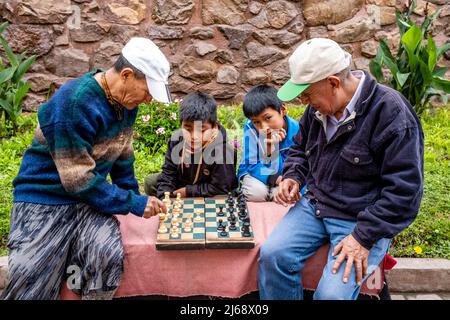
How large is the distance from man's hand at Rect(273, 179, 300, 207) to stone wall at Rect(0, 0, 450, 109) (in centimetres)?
298

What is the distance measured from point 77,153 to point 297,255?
121 cm

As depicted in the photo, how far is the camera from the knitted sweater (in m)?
2.40

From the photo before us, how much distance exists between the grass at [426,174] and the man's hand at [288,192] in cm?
105

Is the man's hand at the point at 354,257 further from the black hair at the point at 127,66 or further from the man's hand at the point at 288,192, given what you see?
the black hair at the point at 127,66

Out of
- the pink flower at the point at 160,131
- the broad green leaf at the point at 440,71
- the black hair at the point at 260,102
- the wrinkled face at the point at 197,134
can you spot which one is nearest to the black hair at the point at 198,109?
the wrinkled face at the point at 197,134

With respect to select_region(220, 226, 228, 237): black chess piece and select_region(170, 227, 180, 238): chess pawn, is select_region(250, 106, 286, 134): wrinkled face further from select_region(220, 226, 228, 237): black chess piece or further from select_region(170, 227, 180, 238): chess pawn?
select_region(170, 227, 180, 238): chess pawn

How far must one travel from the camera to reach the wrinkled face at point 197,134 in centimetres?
315

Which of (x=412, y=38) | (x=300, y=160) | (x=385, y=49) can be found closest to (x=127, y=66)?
(x=300, y=160)

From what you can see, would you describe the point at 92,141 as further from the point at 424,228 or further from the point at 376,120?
the point at 424,228

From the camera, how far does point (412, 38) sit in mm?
4898

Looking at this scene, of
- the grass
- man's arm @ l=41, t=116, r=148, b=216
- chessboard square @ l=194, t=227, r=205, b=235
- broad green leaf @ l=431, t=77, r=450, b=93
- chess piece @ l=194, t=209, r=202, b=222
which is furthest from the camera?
broad green leaf @ l=431, t=77, r=450, b=93

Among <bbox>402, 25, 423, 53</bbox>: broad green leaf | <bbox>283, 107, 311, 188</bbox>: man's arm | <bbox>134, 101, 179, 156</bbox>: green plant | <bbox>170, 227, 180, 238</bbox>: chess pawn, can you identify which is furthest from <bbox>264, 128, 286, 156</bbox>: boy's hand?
<bbox>402, 25, 423, 53</bbox>: broad green leaf

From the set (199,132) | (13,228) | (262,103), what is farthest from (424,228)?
(13,228)

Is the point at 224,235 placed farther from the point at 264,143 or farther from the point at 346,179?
the point at 264,143
